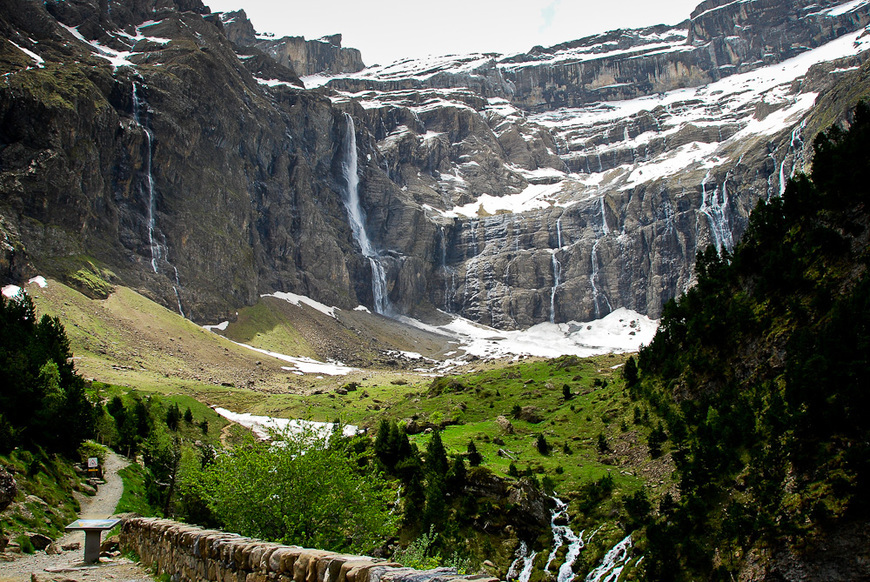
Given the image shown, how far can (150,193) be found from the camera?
156 meters

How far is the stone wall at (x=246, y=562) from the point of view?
306 inches

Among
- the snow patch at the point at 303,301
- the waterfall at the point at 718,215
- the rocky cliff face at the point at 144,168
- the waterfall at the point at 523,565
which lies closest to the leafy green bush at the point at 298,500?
the waterfall at the point at 523,565

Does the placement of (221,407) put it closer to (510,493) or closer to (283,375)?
(283,375)

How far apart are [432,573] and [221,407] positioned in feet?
291

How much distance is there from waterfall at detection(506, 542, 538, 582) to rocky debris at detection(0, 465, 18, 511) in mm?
21640

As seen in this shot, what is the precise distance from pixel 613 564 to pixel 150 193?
16216 centimetres

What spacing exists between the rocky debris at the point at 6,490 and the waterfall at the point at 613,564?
2415 cm

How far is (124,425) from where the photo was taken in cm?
4931

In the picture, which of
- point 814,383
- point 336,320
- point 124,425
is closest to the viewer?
point 814,383

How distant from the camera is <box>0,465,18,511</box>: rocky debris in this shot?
22.2 meters

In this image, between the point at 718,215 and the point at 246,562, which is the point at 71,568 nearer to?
the point at 246,562

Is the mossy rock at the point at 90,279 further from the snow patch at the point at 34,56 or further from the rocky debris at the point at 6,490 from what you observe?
the rocky debris at the point at 6,490

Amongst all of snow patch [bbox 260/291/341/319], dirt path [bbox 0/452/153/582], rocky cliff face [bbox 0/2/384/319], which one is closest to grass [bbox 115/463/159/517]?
dirt path [bbox 0/452/153/582]

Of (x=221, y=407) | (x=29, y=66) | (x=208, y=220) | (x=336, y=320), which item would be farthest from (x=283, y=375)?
(x=29, y=66)
